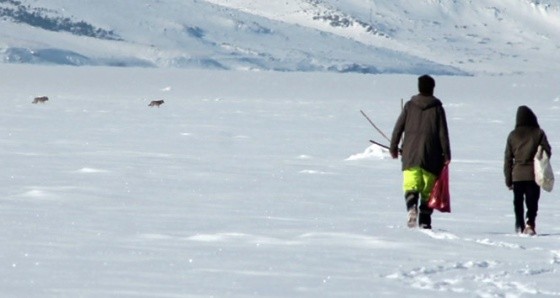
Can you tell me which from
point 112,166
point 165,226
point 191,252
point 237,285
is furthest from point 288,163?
point 237,285

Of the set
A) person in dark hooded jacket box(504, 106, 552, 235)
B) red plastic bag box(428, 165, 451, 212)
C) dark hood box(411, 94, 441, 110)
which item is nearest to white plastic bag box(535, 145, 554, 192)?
person in dark hooded jacket box(504, 106, 552, 235)

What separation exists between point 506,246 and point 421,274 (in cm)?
184

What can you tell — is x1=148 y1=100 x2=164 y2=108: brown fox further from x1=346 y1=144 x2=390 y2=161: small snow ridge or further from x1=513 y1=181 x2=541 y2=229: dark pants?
x1=513 y1=181 x2=541 y2=229: dark pants

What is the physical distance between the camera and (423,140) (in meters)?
10.3

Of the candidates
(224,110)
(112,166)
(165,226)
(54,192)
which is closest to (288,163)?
(112,166)

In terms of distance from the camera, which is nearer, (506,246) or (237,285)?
(237,285)

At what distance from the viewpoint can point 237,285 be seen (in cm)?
738

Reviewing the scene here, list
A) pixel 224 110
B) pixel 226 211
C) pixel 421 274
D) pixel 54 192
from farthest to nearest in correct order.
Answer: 1. pixel 224 110
2. pixel 54 192
3. pixel 226 211
4. pixel 421 274

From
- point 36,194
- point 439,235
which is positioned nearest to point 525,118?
point 439,235

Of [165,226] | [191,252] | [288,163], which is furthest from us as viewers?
[288,163]

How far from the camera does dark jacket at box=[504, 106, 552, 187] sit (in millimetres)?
10625

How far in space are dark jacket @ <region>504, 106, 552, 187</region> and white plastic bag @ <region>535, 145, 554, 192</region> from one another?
0.08 meters

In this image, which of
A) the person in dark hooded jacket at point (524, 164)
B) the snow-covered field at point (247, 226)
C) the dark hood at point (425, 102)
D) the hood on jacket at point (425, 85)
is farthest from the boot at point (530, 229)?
the hood on jacket at point (425, 85)

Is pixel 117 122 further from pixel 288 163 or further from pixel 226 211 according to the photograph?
pixel 226 211
